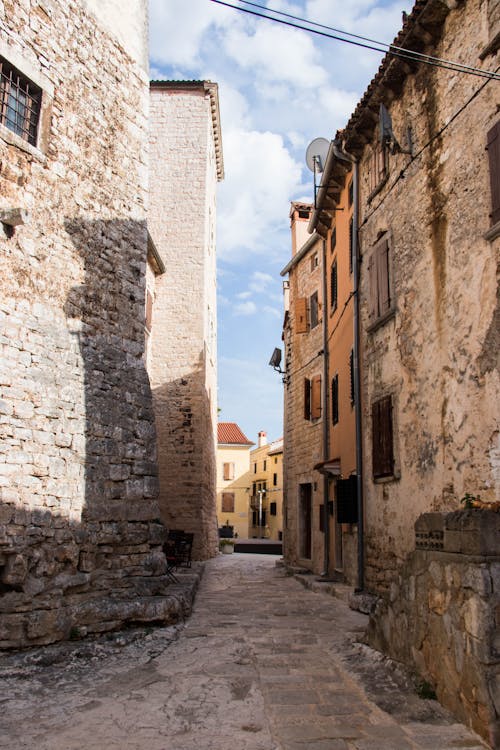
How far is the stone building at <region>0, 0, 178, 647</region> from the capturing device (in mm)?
6863

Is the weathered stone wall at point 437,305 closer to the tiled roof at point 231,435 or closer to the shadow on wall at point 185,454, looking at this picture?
the shadow on wall at point 185,454

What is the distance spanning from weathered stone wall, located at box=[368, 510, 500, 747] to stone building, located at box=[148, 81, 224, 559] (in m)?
12.9

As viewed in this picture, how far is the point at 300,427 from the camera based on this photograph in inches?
702

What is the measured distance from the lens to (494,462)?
6527mm

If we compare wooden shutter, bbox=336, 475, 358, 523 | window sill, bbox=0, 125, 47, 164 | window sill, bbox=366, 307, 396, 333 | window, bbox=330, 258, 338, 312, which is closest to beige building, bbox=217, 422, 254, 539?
window, bbox=330, 258, 338, 312

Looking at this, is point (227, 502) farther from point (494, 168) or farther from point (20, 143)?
point (494, 168)

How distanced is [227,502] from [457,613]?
145 feet

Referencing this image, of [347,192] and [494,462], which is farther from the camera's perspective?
[347,192]

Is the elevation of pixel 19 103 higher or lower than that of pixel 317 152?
lower

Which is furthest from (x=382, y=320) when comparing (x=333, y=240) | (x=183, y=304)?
(x=183, y=304)

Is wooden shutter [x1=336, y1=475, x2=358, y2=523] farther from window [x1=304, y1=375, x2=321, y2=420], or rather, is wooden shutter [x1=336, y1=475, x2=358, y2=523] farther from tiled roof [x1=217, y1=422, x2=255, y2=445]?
tiled roof [x1=217, y1=422, x2=255, y2=445]

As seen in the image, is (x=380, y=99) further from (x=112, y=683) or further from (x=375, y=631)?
(x=112, y=683)

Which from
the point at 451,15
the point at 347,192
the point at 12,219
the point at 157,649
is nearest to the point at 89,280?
the point at 12,219

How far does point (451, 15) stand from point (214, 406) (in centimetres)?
1741
